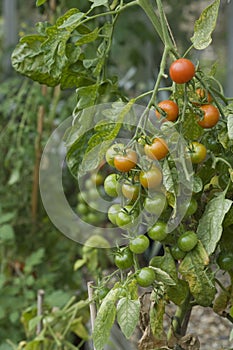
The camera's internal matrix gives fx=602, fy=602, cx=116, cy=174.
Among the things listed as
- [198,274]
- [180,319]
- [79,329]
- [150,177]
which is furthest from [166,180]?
[79,329]

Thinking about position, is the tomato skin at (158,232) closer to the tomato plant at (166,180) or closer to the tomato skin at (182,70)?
the tomato plant at (166,180)

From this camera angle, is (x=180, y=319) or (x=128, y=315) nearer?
(x=128, y=315)

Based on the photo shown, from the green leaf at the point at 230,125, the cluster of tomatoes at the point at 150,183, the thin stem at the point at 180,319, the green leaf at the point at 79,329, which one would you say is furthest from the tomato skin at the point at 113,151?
the green leaf at the point at 79,329

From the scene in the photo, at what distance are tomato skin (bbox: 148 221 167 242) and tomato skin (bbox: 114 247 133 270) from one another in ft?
0.12

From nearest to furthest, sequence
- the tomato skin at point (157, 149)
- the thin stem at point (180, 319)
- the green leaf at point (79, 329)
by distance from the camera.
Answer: the tomato skin at point (157, 149)
the thin stem at point (180, 319)
the green leaf at point (79, 329)

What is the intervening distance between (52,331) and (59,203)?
0.42 meters

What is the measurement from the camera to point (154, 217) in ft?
2.07

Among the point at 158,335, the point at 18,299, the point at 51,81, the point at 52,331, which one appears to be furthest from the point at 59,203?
the point at 158,335

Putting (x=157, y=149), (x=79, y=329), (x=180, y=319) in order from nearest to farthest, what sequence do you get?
(x=157, y=149) < (x=180, y=319) < (x=79, y=329)

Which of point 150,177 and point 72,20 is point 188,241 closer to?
point 150,177

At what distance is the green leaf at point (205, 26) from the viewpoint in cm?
63

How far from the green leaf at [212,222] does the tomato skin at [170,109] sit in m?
0.10

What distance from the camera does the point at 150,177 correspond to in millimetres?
595

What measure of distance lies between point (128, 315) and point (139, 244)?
7cm
